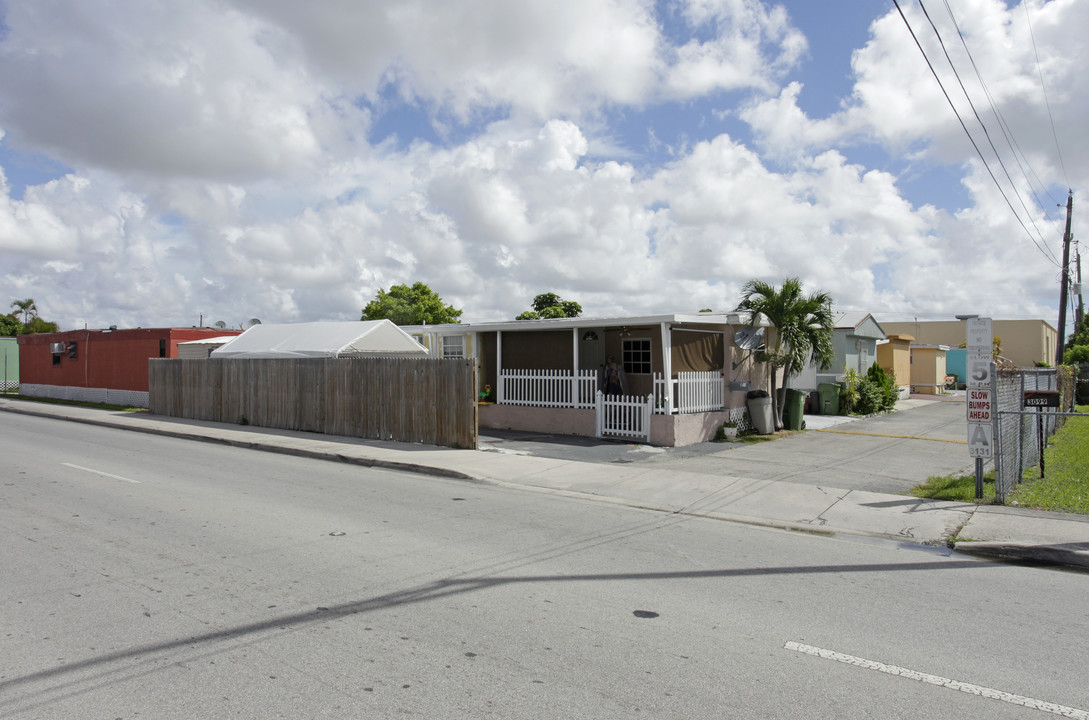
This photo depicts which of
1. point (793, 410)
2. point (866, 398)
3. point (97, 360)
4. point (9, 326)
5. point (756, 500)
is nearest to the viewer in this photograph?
point (756, 500)

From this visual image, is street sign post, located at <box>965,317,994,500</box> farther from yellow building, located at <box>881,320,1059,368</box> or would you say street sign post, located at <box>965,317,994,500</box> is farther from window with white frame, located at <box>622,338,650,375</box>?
yellow building, located at <box>881,320,1059,368</box>

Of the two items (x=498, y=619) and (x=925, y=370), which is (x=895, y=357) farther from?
(x=498, y=619)

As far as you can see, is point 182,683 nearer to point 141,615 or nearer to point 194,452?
point 141,615

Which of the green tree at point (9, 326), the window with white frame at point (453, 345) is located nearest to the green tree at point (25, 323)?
the green tree at point (9, 326)

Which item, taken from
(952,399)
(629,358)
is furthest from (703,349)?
(952,399)

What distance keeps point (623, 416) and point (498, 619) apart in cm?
1105

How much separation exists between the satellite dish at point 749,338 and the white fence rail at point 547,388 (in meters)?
3.69

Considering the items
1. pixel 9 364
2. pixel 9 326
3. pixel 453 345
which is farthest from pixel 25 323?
pixel 453 345

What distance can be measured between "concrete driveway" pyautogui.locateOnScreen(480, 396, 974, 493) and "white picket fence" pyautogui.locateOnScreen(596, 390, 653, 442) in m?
0.43

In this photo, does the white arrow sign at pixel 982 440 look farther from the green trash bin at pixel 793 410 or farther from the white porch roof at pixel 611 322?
the green trash bin at pixel 793 410

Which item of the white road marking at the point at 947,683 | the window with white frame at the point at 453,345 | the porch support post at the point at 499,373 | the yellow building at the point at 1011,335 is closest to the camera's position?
the white road marking at the point at 947,683

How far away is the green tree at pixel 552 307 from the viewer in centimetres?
5534

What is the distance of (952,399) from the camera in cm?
3281

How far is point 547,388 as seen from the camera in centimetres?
1730
